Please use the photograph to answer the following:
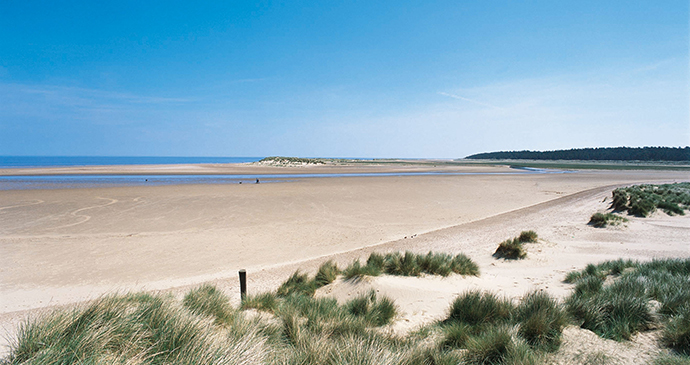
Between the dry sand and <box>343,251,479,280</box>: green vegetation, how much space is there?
333 millimetres

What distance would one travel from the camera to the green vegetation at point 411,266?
23.5 ft

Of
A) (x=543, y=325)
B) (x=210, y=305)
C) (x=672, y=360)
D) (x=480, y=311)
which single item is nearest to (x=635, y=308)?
(x=672, y=360)

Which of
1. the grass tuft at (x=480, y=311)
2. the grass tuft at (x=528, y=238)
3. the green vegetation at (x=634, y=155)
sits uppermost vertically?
the green vegetation at (x=634, y=155)

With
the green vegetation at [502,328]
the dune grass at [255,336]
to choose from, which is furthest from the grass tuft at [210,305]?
the green vegetation at [502,328]

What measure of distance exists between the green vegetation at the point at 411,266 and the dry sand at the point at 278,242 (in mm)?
333

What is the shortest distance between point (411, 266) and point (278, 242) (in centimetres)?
583

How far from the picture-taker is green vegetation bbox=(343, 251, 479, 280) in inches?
282

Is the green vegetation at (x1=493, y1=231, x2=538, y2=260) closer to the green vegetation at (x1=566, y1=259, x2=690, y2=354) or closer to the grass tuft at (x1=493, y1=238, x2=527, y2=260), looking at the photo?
the grass tuft at (x1=493, y1=238, x2=527, y2=260)

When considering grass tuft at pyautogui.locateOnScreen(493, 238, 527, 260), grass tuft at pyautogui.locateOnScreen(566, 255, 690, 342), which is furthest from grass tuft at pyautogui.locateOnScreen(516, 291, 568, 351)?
grass tuft at pyautogui.locateOnScreen(493, 238, 527, 260)

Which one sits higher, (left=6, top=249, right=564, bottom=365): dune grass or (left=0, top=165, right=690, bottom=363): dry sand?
(left=6, top=249, right=564, bottom=365): dune grass

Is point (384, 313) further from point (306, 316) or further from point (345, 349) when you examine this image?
point (345, 349)

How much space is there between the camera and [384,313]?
4.91 metres

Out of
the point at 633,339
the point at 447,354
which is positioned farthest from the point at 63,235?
the point at 633,339

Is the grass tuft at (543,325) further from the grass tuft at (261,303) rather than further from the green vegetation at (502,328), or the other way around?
the grass tuft at (261,303)
